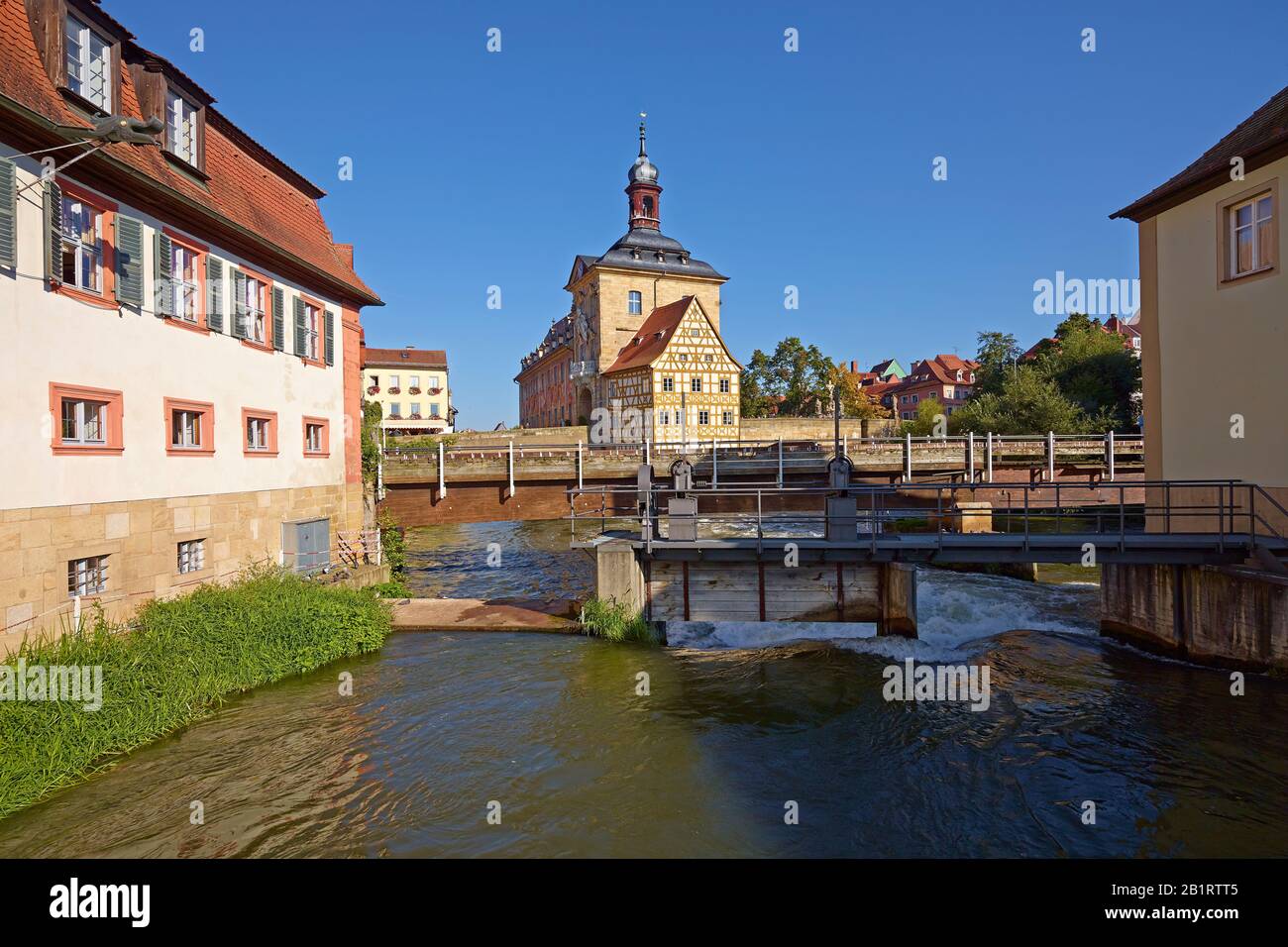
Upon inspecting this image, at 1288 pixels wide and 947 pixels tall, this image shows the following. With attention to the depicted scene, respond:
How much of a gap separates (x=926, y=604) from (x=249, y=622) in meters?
14.7

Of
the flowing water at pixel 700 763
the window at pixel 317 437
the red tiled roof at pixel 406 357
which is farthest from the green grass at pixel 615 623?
the red tiled roof at pixel 406 357

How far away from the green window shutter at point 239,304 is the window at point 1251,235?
19008 mm

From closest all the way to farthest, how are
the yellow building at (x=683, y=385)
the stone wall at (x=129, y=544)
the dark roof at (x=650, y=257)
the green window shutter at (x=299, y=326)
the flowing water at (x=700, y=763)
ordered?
the flowing water at (x=700, y=763), the stone wall at (x=129, y=544), the green window shutter at (x=299, y=326), the yellow building at (x=683, y=385), the dark roof at (x=650, y=257)

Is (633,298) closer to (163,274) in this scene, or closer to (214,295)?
(214,295)

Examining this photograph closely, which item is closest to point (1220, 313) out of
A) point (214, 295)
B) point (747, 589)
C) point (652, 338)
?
point (747, 589)

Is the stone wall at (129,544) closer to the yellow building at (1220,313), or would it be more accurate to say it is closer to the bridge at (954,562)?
the bridge at (954,562)

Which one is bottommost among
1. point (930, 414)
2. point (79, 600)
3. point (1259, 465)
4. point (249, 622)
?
point (249, 622)

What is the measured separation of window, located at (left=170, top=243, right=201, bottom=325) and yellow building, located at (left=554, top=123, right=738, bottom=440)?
126 ft

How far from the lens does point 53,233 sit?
9.73 metres

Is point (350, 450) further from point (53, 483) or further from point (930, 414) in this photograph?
point (930, 414)

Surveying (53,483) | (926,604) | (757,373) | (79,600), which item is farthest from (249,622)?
(757,373)

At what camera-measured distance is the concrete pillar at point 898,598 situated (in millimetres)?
13711

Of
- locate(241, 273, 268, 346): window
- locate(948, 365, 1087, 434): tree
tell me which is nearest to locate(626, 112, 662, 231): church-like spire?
locate(948, 365, 1087, 434): tree
